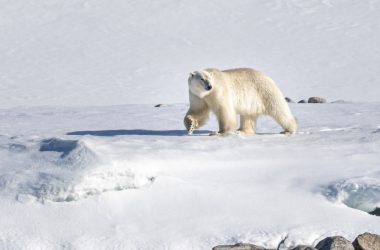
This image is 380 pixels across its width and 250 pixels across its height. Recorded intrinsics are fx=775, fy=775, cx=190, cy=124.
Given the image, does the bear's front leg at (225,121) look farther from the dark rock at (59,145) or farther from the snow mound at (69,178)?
the snow mound at (69,178)

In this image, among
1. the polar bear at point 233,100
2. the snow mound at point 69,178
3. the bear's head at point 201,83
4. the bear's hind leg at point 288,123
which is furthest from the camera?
the bear's hind leg at point 288,123

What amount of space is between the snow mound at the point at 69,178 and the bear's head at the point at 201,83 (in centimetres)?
180

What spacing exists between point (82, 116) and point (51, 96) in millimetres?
6680

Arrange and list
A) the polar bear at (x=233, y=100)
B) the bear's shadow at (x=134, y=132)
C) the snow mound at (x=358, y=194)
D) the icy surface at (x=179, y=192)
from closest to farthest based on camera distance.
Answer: the icy surface at (x=179, y=192)
the snow mound at (x=358, y=194)
the polar bear at (x=233, y=100)
the bear's shadow at (x=134, y=132)

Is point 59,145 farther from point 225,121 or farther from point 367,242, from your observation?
point 367,242

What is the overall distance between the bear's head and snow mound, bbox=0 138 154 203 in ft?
5.90

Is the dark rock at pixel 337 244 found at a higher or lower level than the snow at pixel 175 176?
lower

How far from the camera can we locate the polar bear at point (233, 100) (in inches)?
295

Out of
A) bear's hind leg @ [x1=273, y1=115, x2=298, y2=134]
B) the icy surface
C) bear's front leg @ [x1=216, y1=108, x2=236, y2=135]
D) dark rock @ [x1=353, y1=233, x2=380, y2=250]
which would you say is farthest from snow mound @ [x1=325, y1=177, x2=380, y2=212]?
bear's hind leg @ [x1=273, y1=115, x2=298, y2=134]

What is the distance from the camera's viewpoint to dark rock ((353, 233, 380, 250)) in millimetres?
4910

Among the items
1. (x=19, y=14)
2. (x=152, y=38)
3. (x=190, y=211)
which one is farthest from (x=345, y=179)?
(x=19, y=14)

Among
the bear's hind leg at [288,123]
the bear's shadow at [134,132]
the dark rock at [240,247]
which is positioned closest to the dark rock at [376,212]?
the dark rock at [240,247]

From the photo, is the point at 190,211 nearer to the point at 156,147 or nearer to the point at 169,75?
the point at 156,147

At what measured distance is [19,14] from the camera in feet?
77.6
